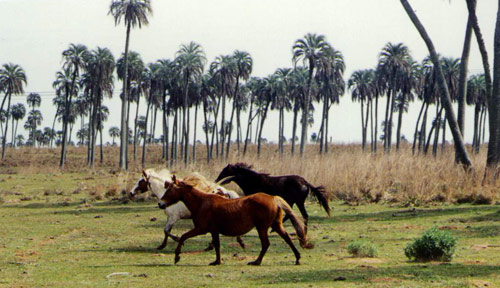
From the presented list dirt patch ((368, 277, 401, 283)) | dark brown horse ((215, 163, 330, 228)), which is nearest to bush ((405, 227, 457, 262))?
dirt patch ((368, 277, 401, 283))

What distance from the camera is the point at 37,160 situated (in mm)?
105938

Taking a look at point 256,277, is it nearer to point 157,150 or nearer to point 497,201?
point 497,201

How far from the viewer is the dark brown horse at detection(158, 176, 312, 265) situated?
1143cm

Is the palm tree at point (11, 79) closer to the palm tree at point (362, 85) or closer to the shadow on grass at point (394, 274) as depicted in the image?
the palm tree at point (362, 85)

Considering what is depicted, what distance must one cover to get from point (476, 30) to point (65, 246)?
876 inches

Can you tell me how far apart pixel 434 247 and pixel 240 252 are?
440 centimetres

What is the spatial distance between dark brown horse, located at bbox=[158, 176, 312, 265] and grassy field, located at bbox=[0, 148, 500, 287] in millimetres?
614

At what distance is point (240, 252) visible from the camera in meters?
13.9

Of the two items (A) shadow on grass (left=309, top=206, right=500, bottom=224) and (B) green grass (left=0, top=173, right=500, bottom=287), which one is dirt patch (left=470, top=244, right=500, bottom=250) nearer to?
(B) green grass (left=0, top=173, right=500, bottom=287)

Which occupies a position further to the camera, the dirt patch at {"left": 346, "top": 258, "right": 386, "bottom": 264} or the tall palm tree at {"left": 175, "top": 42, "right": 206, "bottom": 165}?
the tall palm tree at {"left": 175, "top": 42, "right": 206, "bottom": 165}

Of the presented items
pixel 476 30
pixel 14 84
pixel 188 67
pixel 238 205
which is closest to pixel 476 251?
pixel 238 205

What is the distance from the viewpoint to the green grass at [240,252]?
10.1m

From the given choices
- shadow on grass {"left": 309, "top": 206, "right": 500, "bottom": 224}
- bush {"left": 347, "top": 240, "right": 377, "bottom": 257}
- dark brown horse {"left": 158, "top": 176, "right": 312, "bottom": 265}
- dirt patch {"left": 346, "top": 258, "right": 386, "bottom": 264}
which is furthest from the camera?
shadow on grass {"left": 309, "top": 206, "right": 500, "bottom": 224}

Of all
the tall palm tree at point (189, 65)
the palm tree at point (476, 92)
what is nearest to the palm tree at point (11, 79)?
the tall palm tree at point (189, 65)
